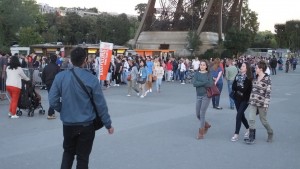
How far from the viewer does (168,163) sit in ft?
21.4

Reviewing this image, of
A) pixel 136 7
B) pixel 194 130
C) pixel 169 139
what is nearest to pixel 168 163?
pixel 169 139

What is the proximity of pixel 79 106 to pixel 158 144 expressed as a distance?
3.53 metres

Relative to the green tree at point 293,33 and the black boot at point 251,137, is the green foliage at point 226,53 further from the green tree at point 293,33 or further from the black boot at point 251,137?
the green tree at point 293,33

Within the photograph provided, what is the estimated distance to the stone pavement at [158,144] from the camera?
6.55 meters

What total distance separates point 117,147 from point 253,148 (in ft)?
7.94

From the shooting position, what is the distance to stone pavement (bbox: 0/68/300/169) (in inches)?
258

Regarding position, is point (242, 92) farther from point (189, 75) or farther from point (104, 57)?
point (189, 75)

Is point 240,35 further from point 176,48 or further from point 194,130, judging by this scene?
Answer: point 194,130

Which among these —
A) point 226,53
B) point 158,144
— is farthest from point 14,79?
point 226,53

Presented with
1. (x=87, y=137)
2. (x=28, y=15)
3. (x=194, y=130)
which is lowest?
(x=194, y=130)

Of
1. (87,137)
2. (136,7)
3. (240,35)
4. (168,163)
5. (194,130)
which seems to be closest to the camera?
(87,137)

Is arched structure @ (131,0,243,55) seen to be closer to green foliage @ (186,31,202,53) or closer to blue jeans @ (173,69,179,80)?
green foliage @ (186,31,202,53)

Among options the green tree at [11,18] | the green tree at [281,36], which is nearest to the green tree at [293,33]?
the green tree at [281,36]

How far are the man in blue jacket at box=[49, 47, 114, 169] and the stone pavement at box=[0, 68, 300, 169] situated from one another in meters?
1.67
